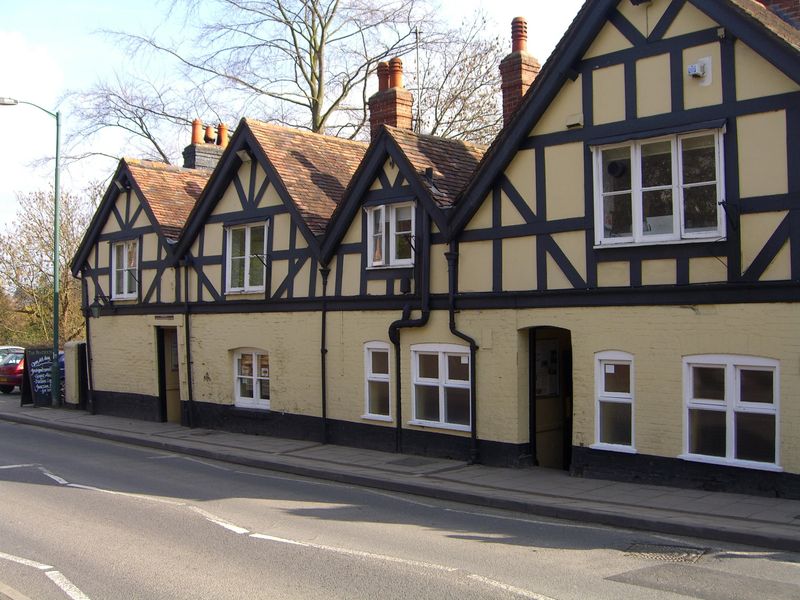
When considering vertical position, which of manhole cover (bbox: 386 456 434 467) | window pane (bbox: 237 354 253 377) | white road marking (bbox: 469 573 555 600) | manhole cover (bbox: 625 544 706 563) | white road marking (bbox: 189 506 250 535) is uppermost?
window pane (bbox: 237 354 253 377)

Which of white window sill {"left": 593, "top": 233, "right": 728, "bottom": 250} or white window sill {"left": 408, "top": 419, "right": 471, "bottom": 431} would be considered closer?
white window sill {"left": 593, "top": 233, "right": 728, "bottom": 250}

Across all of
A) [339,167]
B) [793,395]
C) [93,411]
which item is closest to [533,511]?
[793,395]

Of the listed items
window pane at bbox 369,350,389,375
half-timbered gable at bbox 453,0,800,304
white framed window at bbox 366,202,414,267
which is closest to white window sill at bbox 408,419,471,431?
window pane at bbox 369,350,389,375

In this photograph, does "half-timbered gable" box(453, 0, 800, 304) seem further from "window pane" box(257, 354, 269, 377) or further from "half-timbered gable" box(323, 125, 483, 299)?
"window pane" box(257, 354, 269, 377)

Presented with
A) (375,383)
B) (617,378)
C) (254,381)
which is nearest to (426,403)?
(375,383)

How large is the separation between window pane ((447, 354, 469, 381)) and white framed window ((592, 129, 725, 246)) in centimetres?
358

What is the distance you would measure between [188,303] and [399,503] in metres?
11.2

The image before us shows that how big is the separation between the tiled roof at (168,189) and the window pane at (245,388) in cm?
477

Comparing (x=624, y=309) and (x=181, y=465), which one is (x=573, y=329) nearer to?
(x=624, y=309)

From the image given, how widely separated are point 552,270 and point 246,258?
347 inches

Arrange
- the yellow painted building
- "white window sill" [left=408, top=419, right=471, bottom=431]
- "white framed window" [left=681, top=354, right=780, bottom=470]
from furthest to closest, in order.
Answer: "white window sill" [left=408, top=419, right=471, bottom=431] < the yellow painted building < "white framed window" [left=681, top=354, right=780, bottom=470]

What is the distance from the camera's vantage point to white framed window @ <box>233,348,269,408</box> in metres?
20.1

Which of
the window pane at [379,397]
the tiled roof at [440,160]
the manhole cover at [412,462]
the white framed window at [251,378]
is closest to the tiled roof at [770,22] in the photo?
the tiled roof at [440,160]

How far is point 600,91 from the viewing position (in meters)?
13.3
